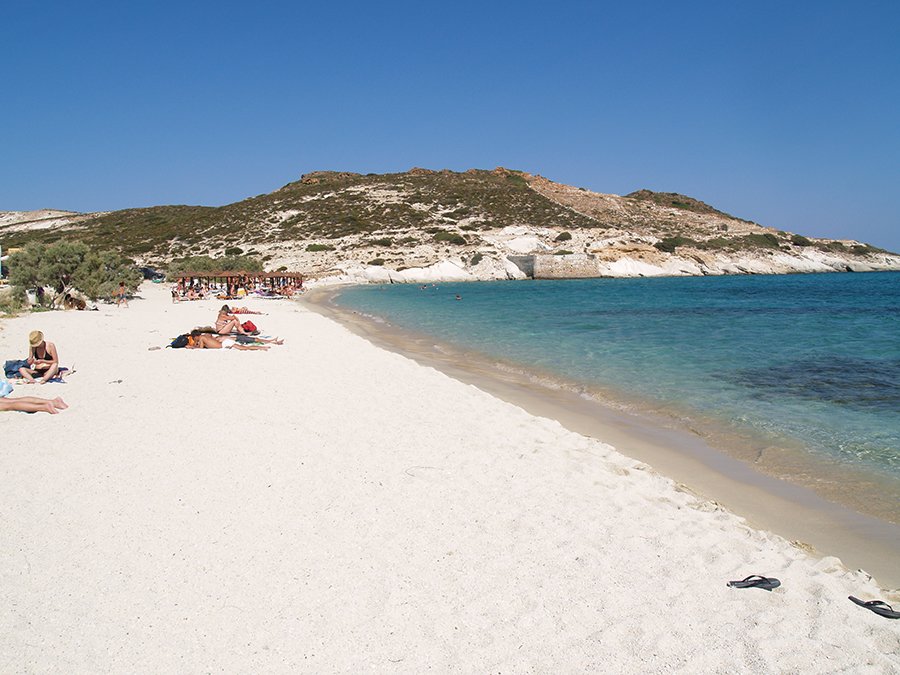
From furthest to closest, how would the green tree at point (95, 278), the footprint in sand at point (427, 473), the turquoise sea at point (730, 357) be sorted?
the green tree at point (95, 278)
the turquoise sea at point (730, 357)
the footprint in sand at point (427, 473)

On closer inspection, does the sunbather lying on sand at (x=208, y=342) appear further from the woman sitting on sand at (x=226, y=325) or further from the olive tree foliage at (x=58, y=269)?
the olive tree foliage at (x=58, y=269)

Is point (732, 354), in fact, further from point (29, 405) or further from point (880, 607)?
point (29, 405)

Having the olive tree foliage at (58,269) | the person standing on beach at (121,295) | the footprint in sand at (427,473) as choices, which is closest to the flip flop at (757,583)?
the footprint in sand at (427,473)

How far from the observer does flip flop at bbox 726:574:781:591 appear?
3463 millimetres

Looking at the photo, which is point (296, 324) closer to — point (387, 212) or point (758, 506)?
point (758, 506)

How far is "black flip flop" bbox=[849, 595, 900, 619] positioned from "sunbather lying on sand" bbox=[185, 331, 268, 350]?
11.2 metres

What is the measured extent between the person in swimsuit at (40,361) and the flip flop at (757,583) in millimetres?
9102

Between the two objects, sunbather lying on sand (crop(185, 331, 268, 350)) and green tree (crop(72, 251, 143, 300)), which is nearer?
sunbather lying on sand (crop(185, 331, 268, 350))

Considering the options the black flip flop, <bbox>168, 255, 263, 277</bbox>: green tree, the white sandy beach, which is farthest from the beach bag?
<bbox>168, 255, 263, 277</bbox>: green tree

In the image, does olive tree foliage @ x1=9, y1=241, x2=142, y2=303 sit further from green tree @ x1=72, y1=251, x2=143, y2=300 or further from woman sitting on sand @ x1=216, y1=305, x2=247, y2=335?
woman sitting on sand @ x1=216, y1=305, x2=247, y2=335

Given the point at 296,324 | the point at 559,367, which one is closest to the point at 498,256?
the point at 296,324

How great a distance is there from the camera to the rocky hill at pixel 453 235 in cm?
5672

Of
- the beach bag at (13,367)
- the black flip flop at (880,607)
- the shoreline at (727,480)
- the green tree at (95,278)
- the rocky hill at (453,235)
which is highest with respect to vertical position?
the rocky hill at (453,235)

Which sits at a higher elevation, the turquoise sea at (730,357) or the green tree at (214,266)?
the green tree at (214,266)
